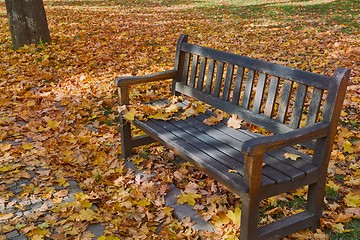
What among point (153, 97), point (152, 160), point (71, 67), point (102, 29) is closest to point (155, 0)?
point (102, 29)

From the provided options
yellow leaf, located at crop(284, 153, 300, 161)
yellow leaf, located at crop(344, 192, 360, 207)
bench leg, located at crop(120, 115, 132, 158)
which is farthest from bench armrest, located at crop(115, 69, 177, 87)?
yellow leaf, located at crop(344, 192, 360, 207)

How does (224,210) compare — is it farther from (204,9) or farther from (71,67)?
(204,9)

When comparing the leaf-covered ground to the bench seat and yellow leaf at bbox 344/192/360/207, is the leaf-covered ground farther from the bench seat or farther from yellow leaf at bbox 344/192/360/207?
the bench seat

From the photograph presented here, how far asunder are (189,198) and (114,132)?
5.53ft

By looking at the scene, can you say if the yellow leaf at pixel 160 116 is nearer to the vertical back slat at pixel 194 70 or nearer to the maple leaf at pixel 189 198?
the vertical back slat at pixel 194 70

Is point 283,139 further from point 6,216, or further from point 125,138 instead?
point 6,216

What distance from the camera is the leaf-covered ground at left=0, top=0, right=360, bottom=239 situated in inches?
121

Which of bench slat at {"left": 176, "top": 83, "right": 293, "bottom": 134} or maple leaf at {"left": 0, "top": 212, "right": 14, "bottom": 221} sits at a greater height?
bench slat at {"left": 176, "top": 83, "right": 293, "bottom": 134}

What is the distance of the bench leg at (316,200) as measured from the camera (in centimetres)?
284

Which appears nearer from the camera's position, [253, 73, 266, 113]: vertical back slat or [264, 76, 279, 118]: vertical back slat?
[264, 76, 279, 118]: vertical back slat

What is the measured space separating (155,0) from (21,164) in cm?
1580

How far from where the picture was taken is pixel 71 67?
7051 millimetres

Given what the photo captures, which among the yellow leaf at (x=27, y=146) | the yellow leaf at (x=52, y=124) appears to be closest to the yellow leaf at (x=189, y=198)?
the yellow leaf at (x=27, y=146)

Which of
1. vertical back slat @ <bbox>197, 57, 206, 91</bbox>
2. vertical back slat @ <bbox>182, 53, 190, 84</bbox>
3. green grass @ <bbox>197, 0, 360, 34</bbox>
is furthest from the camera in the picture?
green grass @ <bbox>197, 0, 360, 34</bbox>
